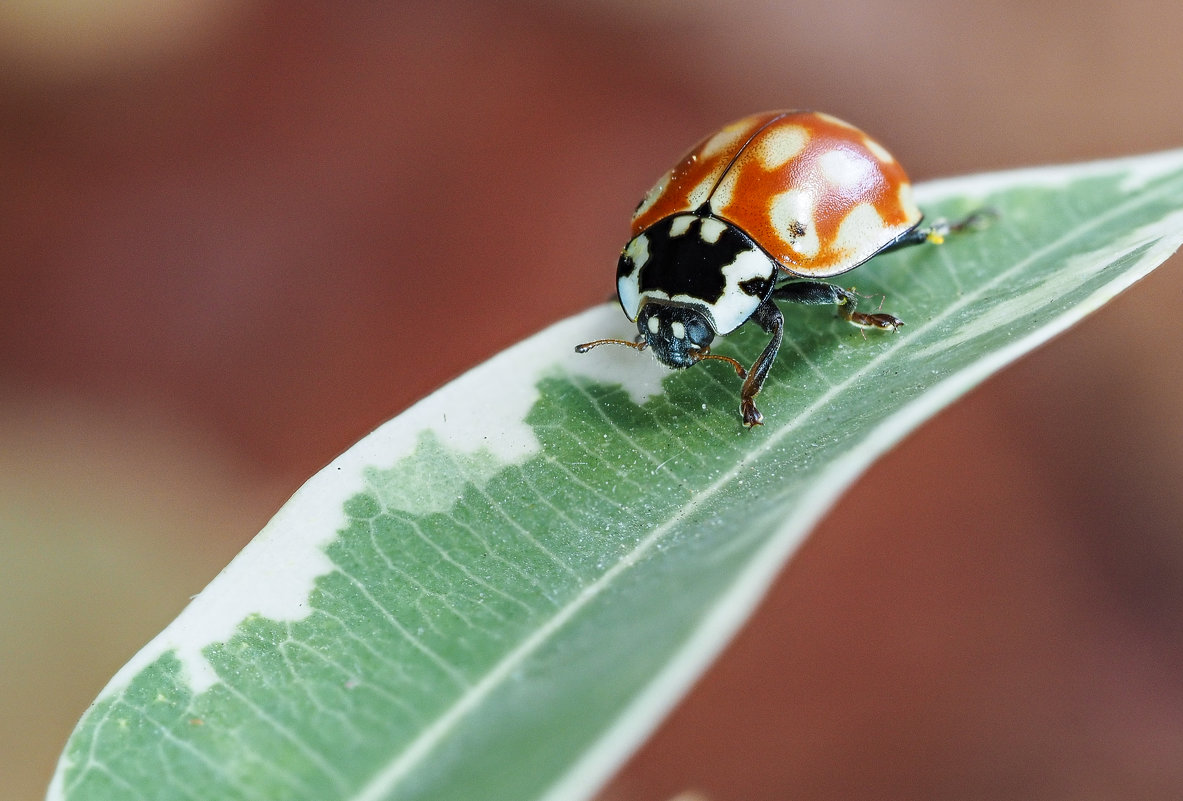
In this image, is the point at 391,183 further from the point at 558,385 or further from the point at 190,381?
the point at 558,385

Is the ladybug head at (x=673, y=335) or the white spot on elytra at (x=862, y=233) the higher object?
the ladybug head at (x=673, y=335)

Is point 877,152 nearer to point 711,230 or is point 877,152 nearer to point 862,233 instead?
point 862,233

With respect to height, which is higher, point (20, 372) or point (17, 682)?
point (20, 372)

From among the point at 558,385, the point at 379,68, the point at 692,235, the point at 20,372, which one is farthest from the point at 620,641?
the point at 379,68

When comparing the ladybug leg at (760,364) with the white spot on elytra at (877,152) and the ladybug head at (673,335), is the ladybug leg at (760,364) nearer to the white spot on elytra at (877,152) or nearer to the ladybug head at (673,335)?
the ladybug head at (673,335)

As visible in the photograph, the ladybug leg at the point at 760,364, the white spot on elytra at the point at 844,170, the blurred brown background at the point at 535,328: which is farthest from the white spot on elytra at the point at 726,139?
the blurred brown background at the point at 535,328

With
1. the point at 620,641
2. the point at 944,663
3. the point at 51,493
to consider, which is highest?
the point at 51,493
